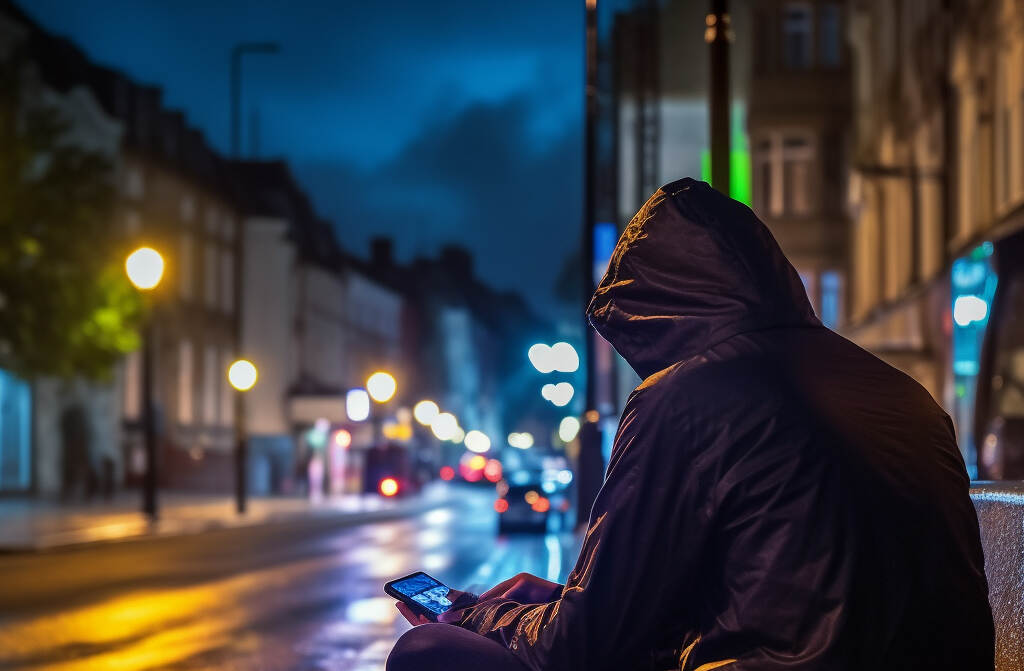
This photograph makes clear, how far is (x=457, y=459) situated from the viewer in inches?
4456

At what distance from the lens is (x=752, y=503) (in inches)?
92.6

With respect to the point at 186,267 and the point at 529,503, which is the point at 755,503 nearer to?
the point at 529,503

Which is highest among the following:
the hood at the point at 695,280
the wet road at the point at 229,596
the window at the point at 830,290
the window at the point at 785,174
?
the window at the point at 785,174

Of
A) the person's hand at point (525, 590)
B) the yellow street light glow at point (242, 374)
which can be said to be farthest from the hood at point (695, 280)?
the yellow street light glow at point (242, 374)

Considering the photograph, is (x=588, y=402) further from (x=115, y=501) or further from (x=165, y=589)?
(x=115, y=501)

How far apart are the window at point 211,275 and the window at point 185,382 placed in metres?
3.50

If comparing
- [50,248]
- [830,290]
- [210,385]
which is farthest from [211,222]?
[50,248]

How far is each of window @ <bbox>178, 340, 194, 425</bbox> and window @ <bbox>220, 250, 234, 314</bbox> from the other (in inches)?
213

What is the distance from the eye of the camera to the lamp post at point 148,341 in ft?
92.2

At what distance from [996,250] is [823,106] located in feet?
82.1

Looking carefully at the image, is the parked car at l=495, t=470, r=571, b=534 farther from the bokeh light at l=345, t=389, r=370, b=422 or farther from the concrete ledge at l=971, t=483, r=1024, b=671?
the concrete ledge at l=971, t=483, r=1024, b=671

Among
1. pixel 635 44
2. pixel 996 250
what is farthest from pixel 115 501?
pixel 996 250

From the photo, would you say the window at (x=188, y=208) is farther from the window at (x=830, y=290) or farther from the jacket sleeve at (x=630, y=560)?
the jacket sleeve at (x=630, y=560)

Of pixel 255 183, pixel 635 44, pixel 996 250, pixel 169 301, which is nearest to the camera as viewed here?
pixel 996 250
